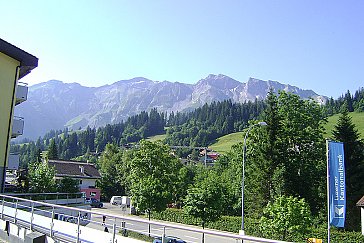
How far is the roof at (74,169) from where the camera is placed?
75.2m

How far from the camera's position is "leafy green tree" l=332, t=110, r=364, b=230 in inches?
1617

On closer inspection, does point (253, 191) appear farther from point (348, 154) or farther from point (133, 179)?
point (133, 179)

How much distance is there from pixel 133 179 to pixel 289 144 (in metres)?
25.8

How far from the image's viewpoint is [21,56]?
29.5 m

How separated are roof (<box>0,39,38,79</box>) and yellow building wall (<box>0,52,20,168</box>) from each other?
0.53 meters

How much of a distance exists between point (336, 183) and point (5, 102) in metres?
24.0

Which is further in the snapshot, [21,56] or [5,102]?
[21,56]

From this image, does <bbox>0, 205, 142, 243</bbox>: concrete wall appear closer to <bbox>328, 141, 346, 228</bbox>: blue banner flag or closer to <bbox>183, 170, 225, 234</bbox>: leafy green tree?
<bbox>328, 141, 346, 228</bbox>: blue banner flag

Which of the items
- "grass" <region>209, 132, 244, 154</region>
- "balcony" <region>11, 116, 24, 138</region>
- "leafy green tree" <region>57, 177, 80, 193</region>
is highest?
"grass" <region>209, 132, 244, 154</region>

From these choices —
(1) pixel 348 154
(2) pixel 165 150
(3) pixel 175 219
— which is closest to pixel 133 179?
(2) pixel 165 150

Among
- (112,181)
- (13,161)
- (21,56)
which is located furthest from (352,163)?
(112,181)

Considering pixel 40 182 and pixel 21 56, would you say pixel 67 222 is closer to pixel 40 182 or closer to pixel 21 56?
pixel 21 56

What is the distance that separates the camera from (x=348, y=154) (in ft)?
144

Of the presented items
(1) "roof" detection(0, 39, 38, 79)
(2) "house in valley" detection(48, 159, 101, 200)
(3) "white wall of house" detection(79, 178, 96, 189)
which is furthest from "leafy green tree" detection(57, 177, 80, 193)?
(3) "white wall of house" detection(79, 178, 96, 189)
